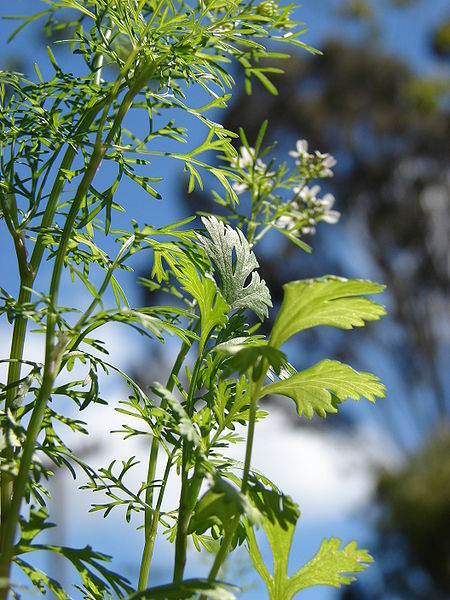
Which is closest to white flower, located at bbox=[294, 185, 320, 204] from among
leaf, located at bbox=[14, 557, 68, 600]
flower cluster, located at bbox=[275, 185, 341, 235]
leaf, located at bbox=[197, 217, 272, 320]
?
flower cluster, located at bbox=[275, 185, 341, 235]

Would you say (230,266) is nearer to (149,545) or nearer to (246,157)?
(149,545)

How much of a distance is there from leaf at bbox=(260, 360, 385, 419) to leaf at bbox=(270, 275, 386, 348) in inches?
1.7

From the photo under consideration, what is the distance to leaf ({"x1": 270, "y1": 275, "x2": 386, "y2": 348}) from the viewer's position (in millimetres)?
510

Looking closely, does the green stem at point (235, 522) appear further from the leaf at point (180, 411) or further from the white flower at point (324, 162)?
the white flower at point (324, 162)

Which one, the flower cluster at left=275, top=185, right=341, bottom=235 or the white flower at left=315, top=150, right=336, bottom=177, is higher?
the white flower at left=315, top=150, right=336, bottom=177

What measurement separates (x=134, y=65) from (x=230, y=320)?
0.76 ft

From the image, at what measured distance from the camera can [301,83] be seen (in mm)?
9977

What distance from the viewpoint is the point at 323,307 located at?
1.77ft

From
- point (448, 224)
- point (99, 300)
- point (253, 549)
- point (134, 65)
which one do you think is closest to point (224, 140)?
point (134, 65)

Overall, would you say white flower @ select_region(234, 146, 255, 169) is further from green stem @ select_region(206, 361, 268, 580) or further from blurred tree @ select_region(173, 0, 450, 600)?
blurred tree @ select_region(173, 0, 450, 600)

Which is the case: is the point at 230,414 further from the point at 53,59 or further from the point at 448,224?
the point at 448,224

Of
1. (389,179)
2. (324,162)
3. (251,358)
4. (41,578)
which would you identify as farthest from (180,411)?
(389,179)

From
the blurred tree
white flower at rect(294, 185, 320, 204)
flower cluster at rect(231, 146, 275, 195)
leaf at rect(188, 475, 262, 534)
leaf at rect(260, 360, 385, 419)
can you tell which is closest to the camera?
leaf at rect(188, 475, 262, 534)

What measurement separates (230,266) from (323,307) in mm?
134
